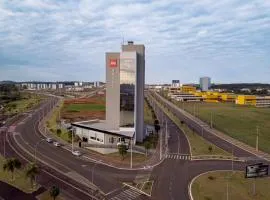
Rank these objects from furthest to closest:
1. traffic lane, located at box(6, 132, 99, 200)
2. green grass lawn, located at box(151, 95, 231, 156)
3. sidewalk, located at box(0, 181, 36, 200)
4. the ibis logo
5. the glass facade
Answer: the ibis logo < the glass facade < green grass lawn, located at box(151, 95, 231, 156) < traffic lane, located at box(6, 132, 99, 200) < sidewalk, located at box(0, 181, 36, 200)

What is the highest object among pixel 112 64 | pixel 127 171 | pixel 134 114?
pixel 112 64

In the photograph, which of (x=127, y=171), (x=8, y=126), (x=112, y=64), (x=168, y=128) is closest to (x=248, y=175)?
(x=127, y=171)

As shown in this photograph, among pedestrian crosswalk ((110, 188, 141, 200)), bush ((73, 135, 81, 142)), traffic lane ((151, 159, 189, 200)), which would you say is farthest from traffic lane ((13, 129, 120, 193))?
traffic lane ((151, 159, 189, 200))

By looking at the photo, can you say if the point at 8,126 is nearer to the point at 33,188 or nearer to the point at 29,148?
the point at 29,148

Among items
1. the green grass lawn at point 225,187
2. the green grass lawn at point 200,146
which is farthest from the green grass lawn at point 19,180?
the green grass lawn at point 200,146

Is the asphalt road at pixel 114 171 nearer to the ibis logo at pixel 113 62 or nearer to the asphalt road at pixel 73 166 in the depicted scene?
the asphalt road at pixel 73 166

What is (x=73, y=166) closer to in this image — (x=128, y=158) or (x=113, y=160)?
(x=113, y=160)

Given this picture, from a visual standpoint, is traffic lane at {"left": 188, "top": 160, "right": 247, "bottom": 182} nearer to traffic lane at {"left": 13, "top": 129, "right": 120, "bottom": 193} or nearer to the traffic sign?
the traffic sign
